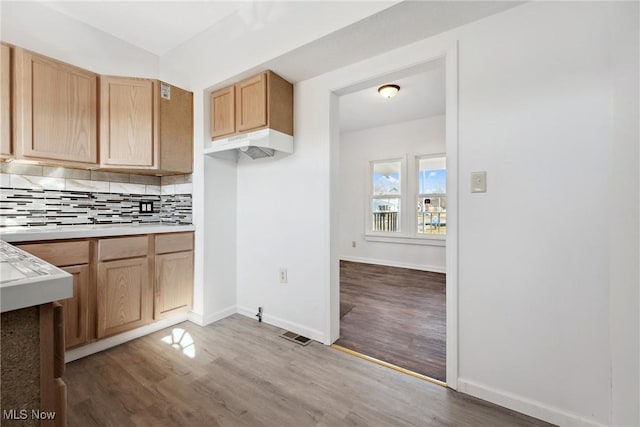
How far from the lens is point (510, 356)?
150 cm

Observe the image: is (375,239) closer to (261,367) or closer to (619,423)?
(261,367)

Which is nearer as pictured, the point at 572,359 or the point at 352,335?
the point at 572,359

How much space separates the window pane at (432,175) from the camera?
15.3ft

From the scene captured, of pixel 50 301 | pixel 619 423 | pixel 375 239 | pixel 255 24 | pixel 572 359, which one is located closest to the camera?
pixel 50 301

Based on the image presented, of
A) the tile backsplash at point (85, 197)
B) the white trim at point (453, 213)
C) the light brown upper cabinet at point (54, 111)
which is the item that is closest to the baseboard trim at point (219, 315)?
the tile backsplash at point (85, 197)

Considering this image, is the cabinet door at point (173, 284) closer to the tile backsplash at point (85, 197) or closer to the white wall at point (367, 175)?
the tile backsplash at point (85, 197)

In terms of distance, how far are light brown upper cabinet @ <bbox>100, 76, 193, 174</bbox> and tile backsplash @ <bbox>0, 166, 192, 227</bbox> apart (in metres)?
0.34

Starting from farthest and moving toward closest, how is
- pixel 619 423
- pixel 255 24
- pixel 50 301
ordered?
pixel 255 24, pixel 619 423, pixel 50 301

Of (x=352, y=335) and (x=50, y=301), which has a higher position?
(x=50, y=301)

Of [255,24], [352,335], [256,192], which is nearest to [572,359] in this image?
[352,335]

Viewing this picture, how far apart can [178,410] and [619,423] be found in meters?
2.11

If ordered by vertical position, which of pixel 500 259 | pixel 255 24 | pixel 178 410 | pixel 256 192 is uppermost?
pixel 255 24

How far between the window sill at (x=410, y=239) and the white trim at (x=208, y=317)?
10.6 feet

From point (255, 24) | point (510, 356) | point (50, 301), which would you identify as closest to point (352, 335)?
point (510, 356)
